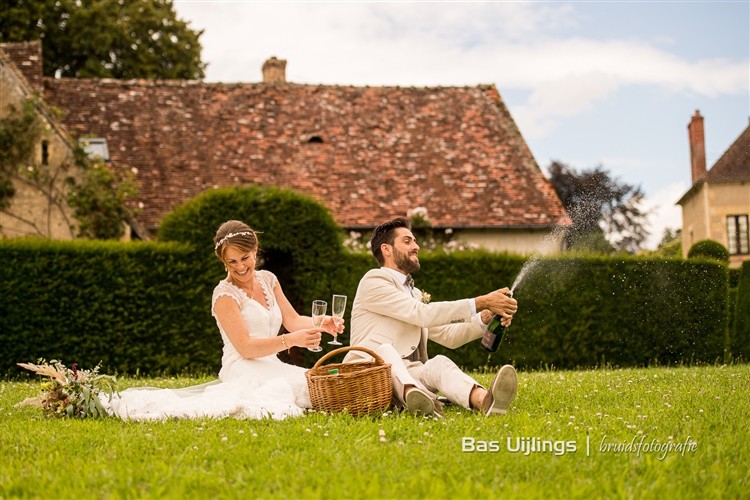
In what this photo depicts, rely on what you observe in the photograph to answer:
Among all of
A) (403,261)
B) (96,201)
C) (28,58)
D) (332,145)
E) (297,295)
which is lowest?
(297,295)

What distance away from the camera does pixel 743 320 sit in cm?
1661

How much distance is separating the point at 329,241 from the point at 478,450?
10.4m

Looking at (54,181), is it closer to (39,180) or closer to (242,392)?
(39,180)

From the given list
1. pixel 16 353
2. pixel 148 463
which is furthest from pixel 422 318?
pixel 16 353

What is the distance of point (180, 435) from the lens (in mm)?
5750

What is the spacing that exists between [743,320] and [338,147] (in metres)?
11.7

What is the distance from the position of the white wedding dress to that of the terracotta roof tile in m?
13.6

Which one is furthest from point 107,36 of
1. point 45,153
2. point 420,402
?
point 420,402

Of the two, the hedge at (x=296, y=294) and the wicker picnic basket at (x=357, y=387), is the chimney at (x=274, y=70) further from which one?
the wicker picnic basket at (x=357, y=387)

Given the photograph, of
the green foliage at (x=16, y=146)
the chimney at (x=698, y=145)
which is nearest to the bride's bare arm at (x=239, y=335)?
the green foliage at (x=16, y=146)

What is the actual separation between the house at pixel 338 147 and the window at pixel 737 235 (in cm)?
1976

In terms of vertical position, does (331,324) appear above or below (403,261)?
below

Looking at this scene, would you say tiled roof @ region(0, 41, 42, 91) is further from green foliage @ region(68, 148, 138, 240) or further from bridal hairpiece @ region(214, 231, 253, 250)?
bridal hairpiece @ region(214, 231, 253, 250)

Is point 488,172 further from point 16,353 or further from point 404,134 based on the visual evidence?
point 16,353
